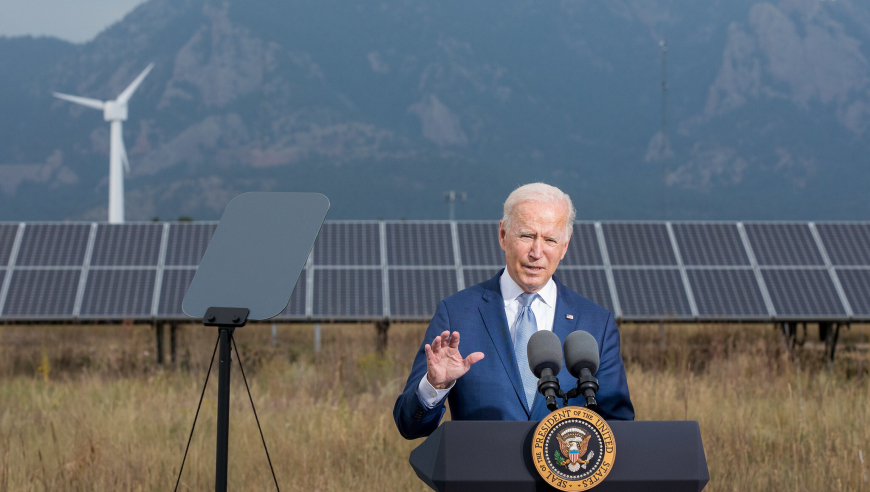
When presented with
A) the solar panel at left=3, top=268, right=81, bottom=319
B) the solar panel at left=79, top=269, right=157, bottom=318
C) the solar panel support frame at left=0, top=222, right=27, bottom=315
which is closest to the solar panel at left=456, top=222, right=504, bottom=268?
the solar panel at left=79, top=269, right=157, bottom=318

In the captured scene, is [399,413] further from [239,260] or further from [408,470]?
[408,470]

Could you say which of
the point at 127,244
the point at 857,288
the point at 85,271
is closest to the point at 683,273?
the point at 857,288

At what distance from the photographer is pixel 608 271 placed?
14.3 m

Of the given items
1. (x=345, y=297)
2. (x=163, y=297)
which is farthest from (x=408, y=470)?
(x=163, y=297)

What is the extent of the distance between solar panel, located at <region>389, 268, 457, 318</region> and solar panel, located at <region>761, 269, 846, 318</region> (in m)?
5.27

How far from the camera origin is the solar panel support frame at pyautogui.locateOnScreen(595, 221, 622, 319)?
13.2 m

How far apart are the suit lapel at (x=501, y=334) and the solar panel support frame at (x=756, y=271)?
35.3ft

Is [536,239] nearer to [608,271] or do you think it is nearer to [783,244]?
[608,271]

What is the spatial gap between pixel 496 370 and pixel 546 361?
952 mm

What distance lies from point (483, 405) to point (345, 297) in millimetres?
10116

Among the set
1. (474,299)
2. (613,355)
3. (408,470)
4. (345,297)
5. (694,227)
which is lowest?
(408,470)

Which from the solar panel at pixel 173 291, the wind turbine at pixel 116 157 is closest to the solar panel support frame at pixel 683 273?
the solar panel at pixel 173 291

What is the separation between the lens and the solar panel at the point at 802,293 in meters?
13.4

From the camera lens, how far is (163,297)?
1359 centimetres
